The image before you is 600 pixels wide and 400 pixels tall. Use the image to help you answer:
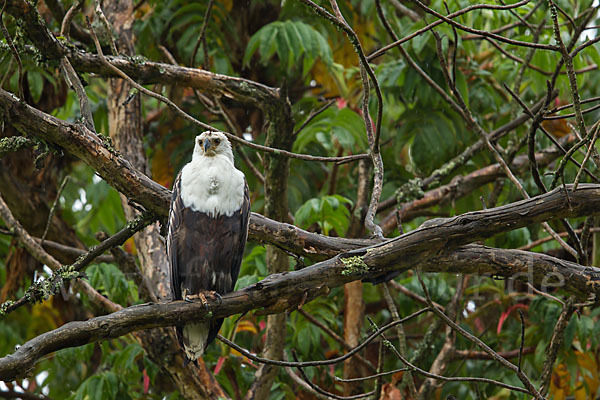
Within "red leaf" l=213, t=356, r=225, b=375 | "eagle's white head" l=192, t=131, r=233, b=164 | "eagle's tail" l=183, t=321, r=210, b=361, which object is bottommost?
"red leaf" l=213, t=356, r=225, b=375

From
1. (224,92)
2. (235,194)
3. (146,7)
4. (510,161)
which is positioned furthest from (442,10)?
(146,7)

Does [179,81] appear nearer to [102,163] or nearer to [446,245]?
[102,163]

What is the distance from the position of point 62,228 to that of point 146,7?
8.47 ft

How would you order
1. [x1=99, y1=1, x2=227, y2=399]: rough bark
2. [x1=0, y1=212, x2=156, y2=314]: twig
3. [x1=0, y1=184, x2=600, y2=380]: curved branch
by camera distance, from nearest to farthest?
1. [x1=0, y1=184, x2=600, y2=380]: curved branch
2. [x1=0, y1=212, x2=156, y2=314]: twig
3. [x1=99, y1=1, x2=227, y2=399]: rough bark

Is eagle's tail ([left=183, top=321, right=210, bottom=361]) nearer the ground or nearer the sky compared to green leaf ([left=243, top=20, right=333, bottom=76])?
nearer the ground

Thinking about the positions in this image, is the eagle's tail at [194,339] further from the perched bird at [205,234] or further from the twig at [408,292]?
the twig at [408,292]

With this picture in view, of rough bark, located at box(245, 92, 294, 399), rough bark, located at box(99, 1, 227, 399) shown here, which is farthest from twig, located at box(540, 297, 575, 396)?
rough bark, located at box(99, 1, 227, 399)

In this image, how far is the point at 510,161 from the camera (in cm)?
558

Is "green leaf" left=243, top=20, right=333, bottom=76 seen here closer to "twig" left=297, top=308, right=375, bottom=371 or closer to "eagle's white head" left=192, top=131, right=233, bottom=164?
"eagle's white head" left=192, top=131, right=233, bottom=164

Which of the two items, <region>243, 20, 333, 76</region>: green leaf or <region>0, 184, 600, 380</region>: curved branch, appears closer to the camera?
<region>0, 184, 600, 380</region>: curved branch

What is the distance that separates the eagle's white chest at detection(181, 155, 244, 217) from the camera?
12.7 feet

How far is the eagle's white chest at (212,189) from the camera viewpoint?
3.88 meters

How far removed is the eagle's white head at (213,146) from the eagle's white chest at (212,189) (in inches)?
5.2

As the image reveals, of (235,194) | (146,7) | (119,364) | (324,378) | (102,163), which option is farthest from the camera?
(146,7)
